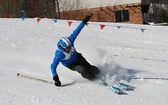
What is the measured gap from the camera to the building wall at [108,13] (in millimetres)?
31156

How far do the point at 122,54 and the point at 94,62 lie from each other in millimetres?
3347

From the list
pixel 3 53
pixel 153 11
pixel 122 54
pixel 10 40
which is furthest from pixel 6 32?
pixel 153 11

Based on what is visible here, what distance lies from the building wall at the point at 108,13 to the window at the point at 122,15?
32cm

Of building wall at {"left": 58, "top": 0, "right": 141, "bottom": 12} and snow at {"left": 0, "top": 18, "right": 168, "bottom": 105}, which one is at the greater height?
snow at {"left": 0, "top": 18, "right": 168, "bottom": 105}

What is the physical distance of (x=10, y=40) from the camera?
13.1 m

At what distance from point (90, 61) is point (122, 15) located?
2407 cm

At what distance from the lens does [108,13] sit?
32031 mm

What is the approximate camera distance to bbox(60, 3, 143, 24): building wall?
3116 centimetres

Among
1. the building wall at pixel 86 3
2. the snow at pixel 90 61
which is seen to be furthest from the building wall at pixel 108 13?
the snow at pixel 90 61

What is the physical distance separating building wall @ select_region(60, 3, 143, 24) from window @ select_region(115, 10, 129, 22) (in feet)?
1.06

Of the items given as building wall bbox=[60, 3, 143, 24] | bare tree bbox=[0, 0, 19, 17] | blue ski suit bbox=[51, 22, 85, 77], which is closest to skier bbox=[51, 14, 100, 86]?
blue ski suit bbox=[51, 22, 85, 77]

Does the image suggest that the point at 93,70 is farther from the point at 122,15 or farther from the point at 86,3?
the point at 86,3

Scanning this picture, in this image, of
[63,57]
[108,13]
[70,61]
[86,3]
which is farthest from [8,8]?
[63,57]

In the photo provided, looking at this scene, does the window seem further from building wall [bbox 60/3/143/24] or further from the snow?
the snow
